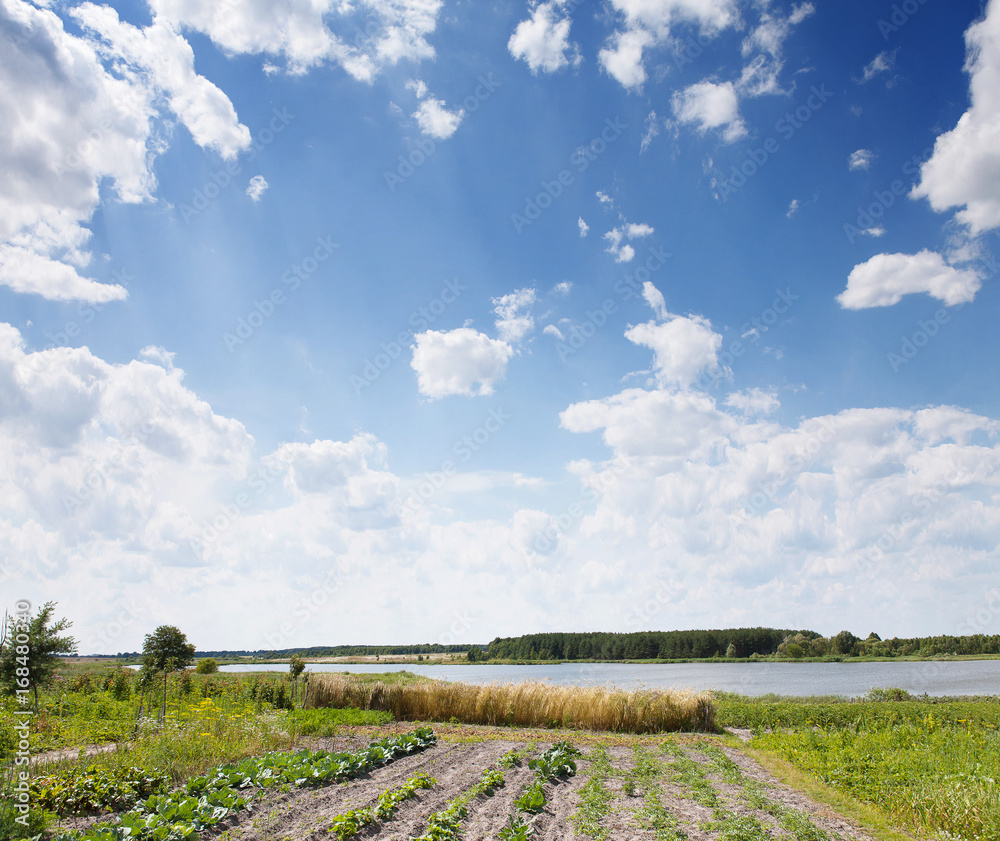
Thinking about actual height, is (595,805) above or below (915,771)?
below

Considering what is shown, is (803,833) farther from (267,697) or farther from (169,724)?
(267,697)

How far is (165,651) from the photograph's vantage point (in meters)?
21.3

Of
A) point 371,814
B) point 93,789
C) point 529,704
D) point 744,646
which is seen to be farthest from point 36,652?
point 744,646

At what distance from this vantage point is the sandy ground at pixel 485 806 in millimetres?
7539

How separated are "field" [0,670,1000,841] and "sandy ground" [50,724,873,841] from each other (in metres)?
0.05

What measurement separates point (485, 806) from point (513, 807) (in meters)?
0.46

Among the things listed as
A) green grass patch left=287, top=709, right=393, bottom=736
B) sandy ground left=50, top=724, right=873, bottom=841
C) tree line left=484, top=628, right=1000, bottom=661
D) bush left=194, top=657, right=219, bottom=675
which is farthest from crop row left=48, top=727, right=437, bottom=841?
tree line left=484, top=628, right=1000, bottom=661

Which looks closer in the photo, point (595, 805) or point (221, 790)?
point (221, 790)

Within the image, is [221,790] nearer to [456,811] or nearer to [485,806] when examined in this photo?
[456,811]

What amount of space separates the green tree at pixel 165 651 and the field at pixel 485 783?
346cm

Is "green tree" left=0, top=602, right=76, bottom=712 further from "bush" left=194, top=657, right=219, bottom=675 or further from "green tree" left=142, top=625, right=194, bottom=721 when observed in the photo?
"bush" left=194, top=657, right=219, bottom=675

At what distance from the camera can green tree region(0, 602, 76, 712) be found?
13117 millimetres

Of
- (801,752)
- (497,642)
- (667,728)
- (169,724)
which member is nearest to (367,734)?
(169,724)

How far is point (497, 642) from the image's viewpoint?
424 feet
